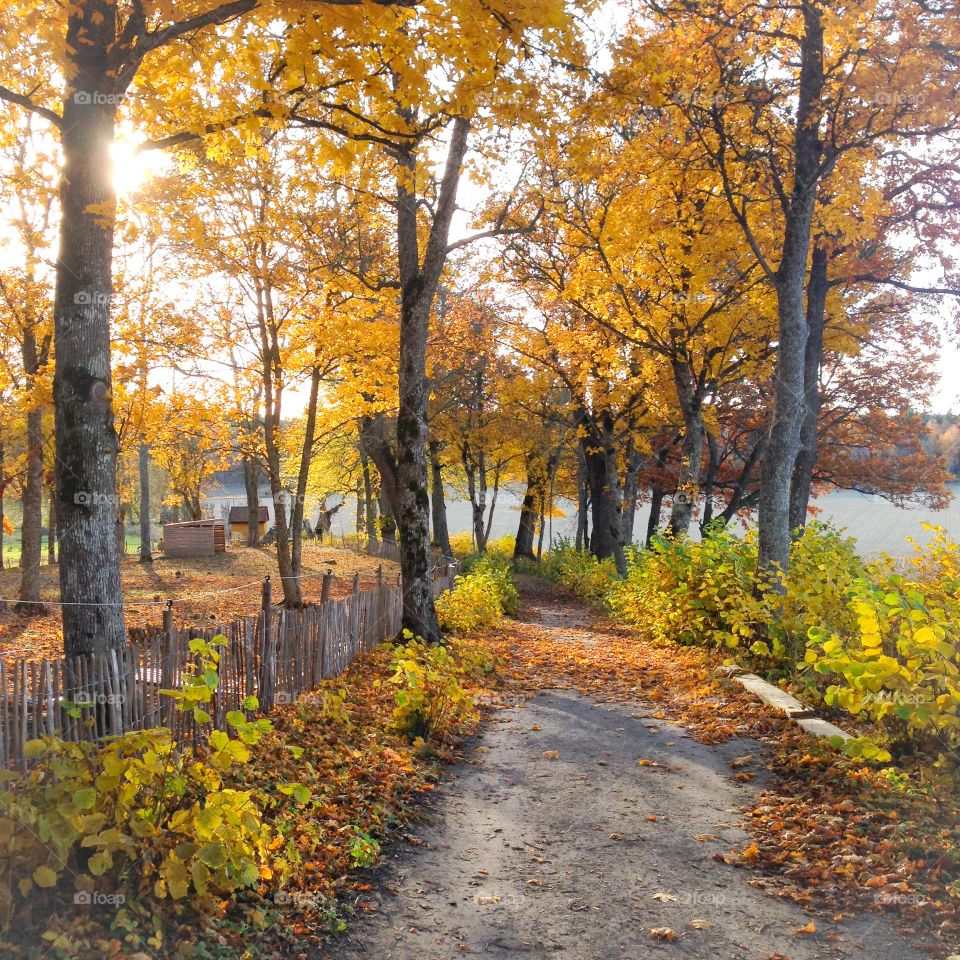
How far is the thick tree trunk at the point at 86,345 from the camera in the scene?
4668 millimetres

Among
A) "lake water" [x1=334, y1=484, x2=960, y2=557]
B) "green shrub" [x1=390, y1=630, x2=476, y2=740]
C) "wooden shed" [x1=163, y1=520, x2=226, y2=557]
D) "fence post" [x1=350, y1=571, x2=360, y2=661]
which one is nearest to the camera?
"green shrub" [x1=390, y1=630, x2=476, y2=740]

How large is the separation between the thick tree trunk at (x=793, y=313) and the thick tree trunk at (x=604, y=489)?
1287 cm

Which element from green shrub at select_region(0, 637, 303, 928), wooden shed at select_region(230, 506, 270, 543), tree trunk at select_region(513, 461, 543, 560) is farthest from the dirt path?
wooden shed at select_region(230, 506, 270, 543)

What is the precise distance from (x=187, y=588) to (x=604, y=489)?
12.4m

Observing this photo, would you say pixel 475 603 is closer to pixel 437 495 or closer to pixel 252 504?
pixel 437 495

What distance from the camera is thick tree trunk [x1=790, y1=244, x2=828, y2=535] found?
13.4 m

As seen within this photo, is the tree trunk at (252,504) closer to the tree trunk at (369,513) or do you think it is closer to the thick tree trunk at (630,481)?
the tree trunk at (369,513)

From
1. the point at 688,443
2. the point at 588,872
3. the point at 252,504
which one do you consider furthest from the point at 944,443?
the point at 588,872

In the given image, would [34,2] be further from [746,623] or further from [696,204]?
[696,204]

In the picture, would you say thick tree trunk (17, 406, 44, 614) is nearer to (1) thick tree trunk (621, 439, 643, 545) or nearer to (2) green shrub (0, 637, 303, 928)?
(2) green shrub (0, 637, 303, 928)

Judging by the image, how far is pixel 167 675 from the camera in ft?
18.0

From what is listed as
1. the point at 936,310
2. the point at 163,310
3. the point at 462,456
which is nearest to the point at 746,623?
the point at 163,310

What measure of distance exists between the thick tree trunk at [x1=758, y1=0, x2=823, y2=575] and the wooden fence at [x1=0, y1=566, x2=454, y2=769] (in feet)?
16.2

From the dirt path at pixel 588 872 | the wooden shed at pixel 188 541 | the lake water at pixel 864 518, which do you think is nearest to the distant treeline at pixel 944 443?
the lake water at pixel 864 518
